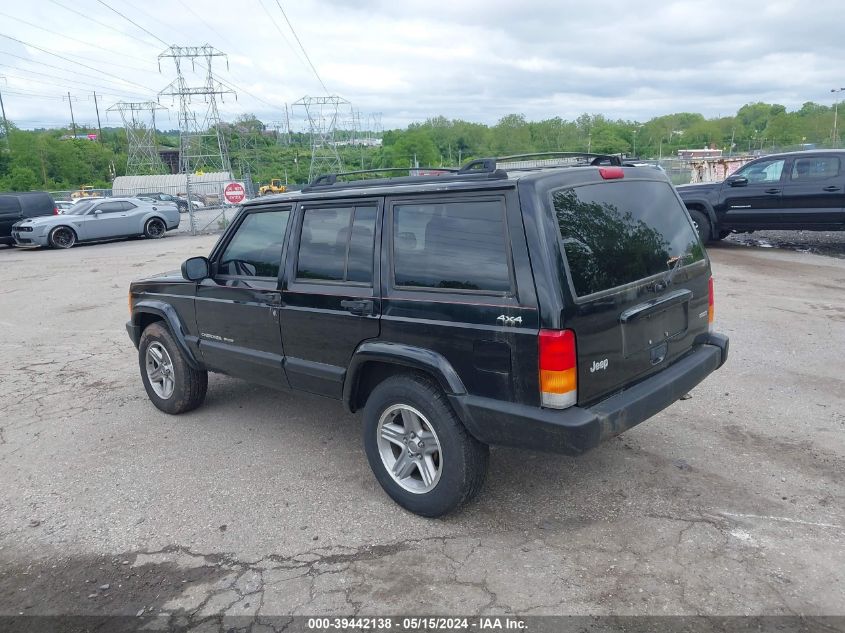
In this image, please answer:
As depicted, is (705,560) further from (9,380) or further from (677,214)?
(9,380)

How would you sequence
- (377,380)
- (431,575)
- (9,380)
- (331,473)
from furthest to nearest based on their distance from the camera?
(9,380) → (331,473) → (377,380) → (431,575)

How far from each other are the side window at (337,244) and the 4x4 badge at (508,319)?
37.4 inches

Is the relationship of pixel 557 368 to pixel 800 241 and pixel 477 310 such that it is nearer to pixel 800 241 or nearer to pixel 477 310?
pixel 477 310

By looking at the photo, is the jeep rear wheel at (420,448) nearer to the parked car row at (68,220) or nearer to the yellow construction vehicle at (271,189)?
the yellow construction vehicle at (271,189)

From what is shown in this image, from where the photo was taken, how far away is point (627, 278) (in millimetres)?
3457

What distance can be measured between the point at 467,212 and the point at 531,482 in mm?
1723

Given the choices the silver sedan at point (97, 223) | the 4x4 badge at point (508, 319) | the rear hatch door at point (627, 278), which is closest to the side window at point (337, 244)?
the 4x4 badge at point (508, 319)

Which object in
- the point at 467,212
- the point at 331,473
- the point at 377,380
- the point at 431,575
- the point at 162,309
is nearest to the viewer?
the point at 431,575

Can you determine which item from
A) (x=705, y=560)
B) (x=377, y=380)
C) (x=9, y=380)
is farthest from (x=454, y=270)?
(x=9, y=380)

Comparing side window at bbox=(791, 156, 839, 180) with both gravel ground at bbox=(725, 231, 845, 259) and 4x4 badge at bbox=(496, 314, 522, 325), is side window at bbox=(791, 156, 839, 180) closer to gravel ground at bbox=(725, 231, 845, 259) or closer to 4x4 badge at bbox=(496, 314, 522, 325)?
gravel ground at bbox=(725, 231, 845, 259)

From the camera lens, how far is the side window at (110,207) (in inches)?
843

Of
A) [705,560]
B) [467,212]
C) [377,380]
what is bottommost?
[705,560]

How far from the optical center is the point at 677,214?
4047mm

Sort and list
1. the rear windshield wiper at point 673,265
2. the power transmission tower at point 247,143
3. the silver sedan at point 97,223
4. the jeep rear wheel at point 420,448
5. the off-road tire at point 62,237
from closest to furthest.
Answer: the jeep rear wheel at point 420,448 → the rear windshield wiper at point 673,265 → the silver sedan at point 97,223 → the off-road tire at point 62,237 → the power transmission tower at point 247,143
